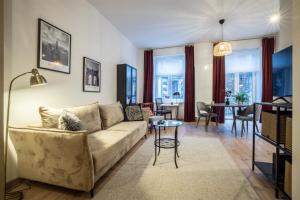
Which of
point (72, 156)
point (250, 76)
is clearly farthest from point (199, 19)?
point (72, 156)

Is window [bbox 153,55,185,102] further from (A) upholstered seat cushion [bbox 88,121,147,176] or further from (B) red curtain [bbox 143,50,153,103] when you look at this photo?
(A) upholstered seat cushion [bbox 88,121,147,176]

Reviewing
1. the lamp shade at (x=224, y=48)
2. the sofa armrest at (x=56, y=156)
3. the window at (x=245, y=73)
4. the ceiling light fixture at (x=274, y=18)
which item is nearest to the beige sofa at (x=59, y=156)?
the sofa armrest at (x=56, y=156)

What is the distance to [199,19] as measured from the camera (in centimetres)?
401

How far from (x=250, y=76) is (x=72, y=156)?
20.0 ft

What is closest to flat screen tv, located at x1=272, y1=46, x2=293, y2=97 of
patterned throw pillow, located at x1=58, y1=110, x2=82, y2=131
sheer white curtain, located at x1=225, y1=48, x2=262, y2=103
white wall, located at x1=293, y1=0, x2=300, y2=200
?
white wall, located at x1=293, y1=0, x2=300, y2=200

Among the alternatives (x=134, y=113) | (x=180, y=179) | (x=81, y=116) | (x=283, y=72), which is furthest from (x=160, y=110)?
(x=283, y=72)

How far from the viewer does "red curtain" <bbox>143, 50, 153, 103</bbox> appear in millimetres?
6378

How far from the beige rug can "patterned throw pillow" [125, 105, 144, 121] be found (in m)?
1.05

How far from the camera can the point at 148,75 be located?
6.39 metres

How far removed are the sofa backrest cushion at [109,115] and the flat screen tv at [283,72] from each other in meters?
2.62

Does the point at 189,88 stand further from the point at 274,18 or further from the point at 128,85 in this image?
the point at 274,18

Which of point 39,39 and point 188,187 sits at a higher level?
point 39,39

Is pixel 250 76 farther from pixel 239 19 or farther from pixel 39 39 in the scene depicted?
pixel 39 39

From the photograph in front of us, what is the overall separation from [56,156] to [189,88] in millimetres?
5085
